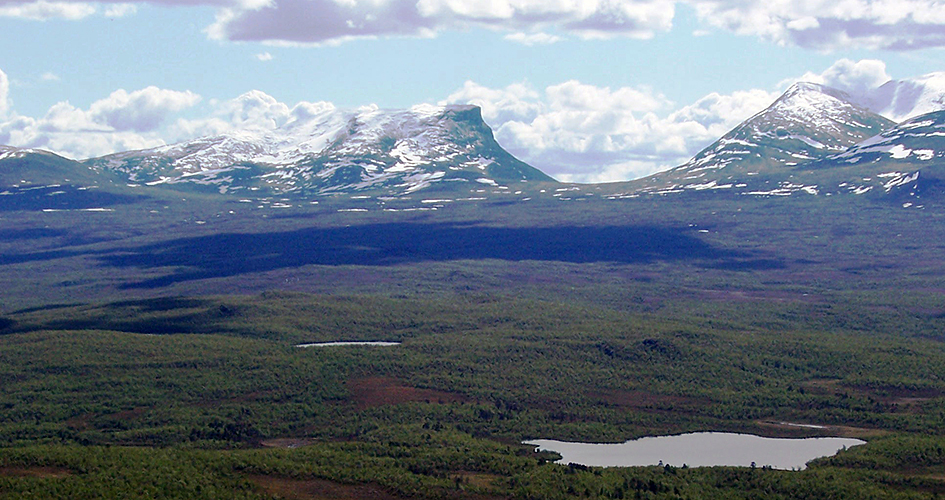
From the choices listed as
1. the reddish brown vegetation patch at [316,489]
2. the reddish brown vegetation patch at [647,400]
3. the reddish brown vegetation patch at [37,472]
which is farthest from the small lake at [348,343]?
the reddish brown vegetation patch at [37,472]

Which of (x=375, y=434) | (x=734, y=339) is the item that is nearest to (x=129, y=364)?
(x=375, y=434)

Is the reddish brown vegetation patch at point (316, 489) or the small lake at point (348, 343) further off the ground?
the reddish brown vegetation patch at point (316, 489)

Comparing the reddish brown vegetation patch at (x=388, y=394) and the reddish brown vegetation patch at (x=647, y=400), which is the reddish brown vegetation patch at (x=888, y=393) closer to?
the reddish brown vegetation patch at (x=647, y=400)

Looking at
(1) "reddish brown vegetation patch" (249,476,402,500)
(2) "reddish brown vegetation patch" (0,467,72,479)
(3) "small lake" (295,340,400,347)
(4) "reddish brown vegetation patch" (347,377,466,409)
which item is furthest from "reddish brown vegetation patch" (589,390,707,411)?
(2) "reddish brown vegetation patch" (0,467,72,479)

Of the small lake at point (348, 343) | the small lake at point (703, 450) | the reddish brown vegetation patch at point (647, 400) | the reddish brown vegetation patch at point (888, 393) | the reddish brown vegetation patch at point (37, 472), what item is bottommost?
the small lake at point (703, 450)

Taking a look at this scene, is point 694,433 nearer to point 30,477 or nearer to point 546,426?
point 546,426

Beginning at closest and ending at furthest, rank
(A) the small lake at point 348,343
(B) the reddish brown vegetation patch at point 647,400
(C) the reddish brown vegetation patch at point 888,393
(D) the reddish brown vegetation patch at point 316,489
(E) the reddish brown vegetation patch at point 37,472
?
(E) the reddish brown vegetation patch at point 37,472, (D) the reddish brown vegetation patch at point 316,489, (C) the reddish brown vegetation patch at point 888,393, (B) the reddish brown vegetation patch at point 647,400, (A) the small lake at point 348,343

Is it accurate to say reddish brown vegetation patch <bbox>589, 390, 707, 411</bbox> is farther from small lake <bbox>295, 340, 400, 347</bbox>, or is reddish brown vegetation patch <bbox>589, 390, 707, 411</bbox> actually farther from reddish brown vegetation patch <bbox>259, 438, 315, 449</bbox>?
small lake <bbox>295, 340, 400, 347</bbox>
